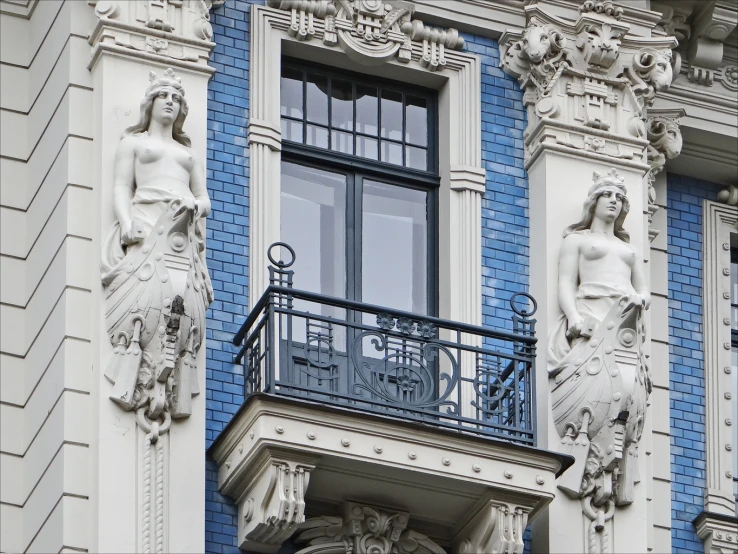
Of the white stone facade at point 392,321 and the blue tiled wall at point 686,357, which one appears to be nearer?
the white stone facade at point 392,321

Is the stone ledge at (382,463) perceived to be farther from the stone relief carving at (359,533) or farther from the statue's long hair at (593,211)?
the statue's long hair at (593,211)

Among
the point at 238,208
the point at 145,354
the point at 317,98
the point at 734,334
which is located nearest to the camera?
the point at 145,354

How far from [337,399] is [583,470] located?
1741 millimetres

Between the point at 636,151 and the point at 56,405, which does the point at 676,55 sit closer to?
the point at 636,151

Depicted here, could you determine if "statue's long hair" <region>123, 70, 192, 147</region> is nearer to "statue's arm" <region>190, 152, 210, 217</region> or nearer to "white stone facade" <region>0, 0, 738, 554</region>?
"white stone facade" <region>0, 0, 738, 554</region>

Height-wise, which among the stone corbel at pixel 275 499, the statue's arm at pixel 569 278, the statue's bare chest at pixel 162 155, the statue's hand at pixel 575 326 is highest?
the statue's bare chest at pixel 162 155

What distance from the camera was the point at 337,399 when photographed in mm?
17266

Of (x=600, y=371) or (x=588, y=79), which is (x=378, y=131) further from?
(x=600, y=371)

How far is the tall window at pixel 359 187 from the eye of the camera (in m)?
18.6

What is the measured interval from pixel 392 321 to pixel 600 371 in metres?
1.48

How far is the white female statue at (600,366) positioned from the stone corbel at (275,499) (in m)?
1.95

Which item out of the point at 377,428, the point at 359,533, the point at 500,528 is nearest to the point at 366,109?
the point at 377,428

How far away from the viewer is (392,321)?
17.4m

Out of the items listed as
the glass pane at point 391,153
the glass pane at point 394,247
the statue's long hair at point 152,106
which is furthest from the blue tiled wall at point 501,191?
the statue's long hair at point 152,106
